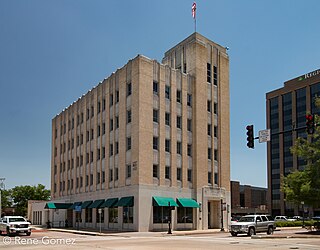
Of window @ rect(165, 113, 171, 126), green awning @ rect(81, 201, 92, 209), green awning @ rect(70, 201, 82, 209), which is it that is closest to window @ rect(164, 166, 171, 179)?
window @ rect(165, 113, 171, 126)

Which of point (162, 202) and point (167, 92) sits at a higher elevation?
point (167, 92)

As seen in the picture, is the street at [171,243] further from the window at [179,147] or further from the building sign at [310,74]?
the building sign at [310,74]

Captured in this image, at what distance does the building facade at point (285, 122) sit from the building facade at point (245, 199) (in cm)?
544

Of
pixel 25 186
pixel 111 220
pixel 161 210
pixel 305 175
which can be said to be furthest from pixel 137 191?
pixel 25 186

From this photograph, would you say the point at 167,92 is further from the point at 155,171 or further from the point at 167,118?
the point at 155,171

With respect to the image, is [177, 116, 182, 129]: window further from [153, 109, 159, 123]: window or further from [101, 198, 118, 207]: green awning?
[101, 198, 118, 207]: green awning

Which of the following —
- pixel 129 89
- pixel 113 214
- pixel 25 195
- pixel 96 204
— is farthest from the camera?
pixel 25 195

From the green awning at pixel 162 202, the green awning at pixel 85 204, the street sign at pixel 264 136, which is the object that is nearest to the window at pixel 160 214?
the green awning at pixel 162 202

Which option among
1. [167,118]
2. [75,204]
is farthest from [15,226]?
[75,204]

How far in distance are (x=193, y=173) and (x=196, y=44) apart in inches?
610

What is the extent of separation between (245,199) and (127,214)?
6621 centimetres

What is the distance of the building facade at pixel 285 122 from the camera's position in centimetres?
12188

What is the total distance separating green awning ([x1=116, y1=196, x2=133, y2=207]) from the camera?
159ft

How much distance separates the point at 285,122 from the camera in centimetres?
12850
